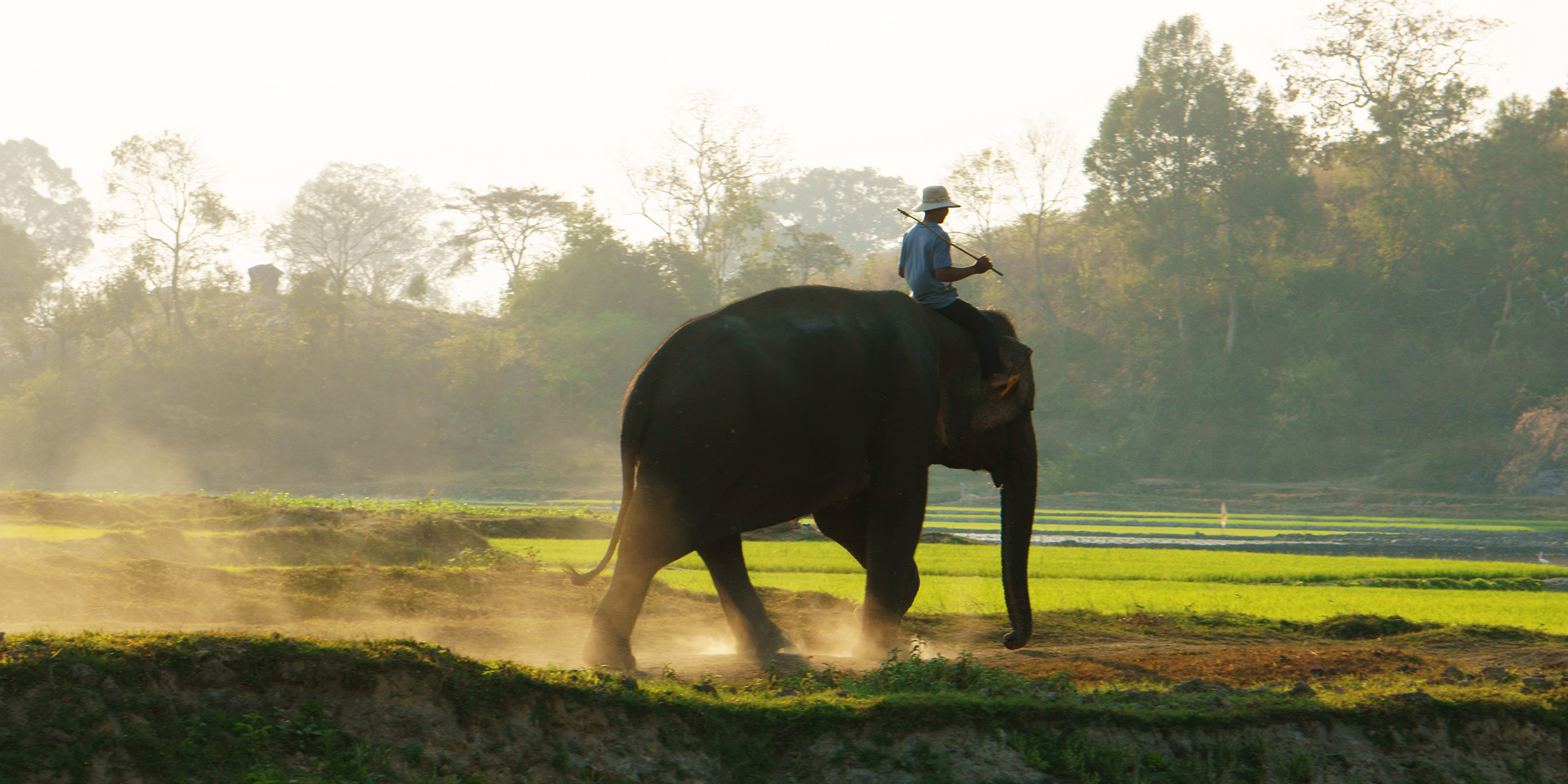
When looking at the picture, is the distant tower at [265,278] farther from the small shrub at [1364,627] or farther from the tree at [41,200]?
the small shrub at [1364,627]

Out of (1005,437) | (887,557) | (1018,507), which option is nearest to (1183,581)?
(1018,507)

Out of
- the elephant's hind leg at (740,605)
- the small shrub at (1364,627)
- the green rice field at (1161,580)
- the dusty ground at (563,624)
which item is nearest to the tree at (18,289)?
the green rice field at (1161,580)

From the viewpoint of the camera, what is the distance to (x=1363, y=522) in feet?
130

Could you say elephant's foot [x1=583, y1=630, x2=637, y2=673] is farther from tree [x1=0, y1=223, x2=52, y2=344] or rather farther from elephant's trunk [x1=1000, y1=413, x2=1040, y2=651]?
tree [x1=0, y1=223, x2=52, y2=344]

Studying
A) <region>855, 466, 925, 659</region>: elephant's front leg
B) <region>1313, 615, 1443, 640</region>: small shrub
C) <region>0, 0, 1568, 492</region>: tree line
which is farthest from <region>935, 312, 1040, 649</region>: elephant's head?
<region>0, 0, 1568, 492</region>: tree line

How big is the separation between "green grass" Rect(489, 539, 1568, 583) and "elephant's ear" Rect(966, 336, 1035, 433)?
313 inches

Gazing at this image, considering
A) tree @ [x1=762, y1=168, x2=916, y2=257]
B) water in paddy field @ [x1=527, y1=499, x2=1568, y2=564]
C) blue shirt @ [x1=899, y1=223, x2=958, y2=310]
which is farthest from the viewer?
tree @ [x1=762, y1=168, x2=916, y2=257]

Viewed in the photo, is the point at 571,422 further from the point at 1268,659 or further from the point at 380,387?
the point at 1268,659

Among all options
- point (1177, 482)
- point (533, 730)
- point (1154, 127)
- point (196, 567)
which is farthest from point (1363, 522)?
point (533, 730)

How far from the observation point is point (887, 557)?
8148mm

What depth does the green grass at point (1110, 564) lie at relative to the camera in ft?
58.6

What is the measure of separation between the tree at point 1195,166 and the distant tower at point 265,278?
1851 inches

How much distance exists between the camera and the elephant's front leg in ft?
26.6

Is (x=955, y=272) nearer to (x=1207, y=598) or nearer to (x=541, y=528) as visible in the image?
(x=1207, y=598)
